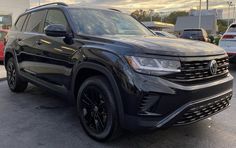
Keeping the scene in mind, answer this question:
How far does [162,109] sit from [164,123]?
0.50 ft

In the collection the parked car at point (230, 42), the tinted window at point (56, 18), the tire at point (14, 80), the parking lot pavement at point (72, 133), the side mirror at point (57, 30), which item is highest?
the tinted window at point (56, 18)

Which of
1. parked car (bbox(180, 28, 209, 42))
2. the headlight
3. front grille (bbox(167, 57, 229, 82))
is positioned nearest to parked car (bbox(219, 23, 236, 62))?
front grille (bbox(167, 57, 229, 82))

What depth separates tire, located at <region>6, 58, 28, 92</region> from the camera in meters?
6.71

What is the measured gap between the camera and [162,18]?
3821 inches

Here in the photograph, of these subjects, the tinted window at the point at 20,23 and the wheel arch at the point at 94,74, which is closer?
the wheel arch at the point at 94,74

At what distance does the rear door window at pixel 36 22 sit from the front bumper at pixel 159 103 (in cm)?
276

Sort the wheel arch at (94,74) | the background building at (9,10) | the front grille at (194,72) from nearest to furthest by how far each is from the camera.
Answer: the front grille at (194,72), the wheel arch at (94,74), the background building at (9,10)

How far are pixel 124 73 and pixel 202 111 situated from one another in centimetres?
101

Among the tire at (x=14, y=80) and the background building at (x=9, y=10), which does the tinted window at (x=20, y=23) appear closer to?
the tire at (x=14, y=80)

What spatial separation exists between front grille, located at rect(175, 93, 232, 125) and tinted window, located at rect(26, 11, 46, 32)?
3169 millimetres

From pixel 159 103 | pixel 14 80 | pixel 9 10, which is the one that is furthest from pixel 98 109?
pixel 9 10

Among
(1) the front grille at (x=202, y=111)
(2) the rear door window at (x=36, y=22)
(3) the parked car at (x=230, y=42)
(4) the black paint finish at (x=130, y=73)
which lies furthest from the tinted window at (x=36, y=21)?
(3) the parked car at (x=230, y=42)

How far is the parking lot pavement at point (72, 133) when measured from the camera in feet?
13.5

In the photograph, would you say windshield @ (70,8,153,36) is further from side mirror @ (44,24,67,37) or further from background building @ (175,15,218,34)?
background building @ (175,15,218,34)
